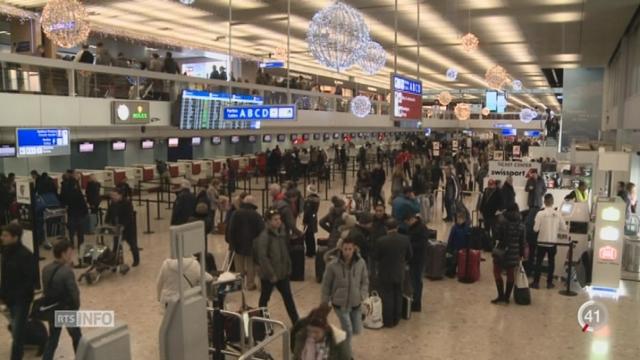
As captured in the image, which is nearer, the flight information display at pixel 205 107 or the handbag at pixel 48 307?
the handbag at pixel 48 307

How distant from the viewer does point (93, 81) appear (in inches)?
577

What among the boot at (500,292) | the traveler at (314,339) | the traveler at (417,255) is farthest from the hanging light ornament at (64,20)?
the boot at (500,292)

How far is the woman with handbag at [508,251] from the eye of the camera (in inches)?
303

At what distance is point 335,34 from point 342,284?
13.6 feet

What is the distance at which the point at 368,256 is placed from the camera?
752 cm

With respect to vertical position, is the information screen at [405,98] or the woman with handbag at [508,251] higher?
the information screen at [405,98]

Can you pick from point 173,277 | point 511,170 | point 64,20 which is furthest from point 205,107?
point 173,277

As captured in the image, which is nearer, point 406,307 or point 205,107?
point 406,307

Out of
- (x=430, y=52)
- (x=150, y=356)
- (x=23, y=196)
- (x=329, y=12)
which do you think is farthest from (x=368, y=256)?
(x=430, y=52)

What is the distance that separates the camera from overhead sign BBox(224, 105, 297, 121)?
13734 millimetres

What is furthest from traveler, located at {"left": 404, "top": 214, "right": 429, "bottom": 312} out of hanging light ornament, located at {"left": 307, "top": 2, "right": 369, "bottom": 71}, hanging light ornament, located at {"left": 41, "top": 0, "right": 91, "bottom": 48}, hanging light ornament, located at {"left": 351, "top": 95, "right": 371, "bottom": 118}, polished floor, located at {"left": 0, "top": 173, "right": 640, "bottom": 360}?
hanging light ornament, located at {"left": 351, "top": 95, "right": 371, "bottom": 118}

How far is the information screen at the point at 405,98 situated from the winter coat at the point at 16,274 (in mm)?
7806

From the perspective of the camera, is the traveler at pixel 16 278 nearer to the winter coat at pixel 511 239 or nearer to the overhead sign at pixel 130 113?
the winter coat at pixel 511 239

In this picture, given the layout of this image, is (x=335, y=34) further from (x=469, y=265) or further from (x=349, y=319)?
(x=349, y=319)
